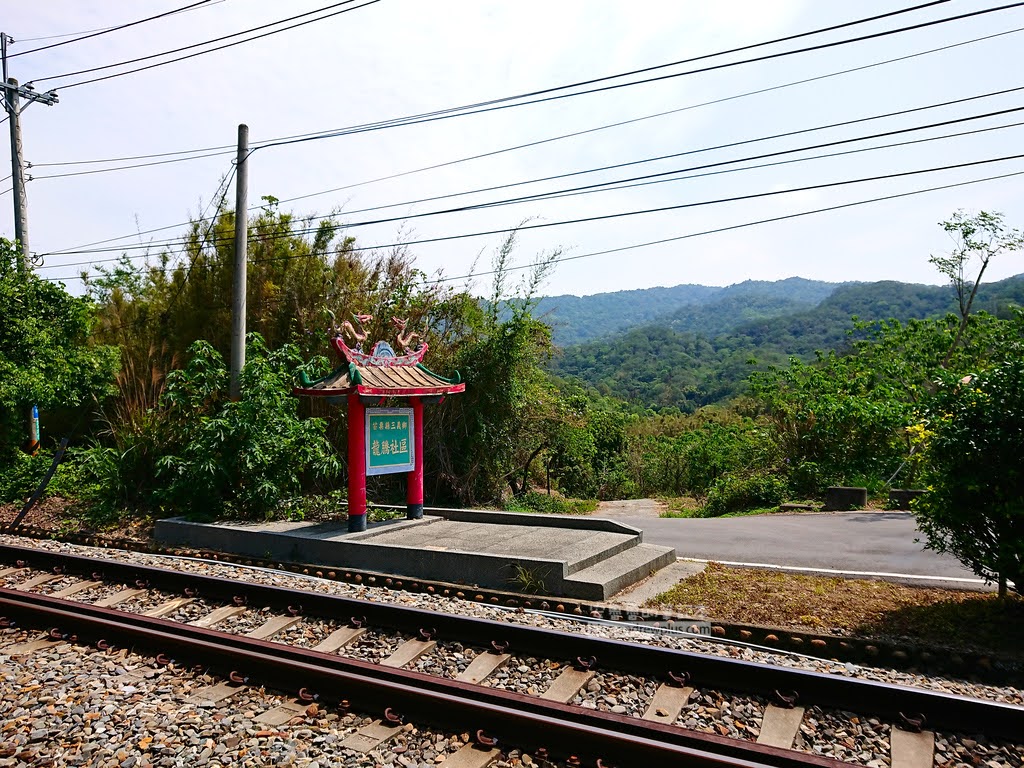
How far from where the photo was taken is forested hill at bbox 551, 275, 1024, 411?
64.4m

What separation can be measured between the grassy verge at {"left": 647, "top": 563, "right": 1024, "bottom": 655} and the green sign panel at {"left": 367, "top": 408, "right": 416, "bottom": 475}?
4.40 metres

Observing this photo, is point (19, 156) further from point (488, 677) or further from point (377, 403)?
point (488, 677)

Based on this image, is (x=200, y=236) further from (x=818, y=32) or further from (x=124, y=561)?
Result: (x=818, y=32)

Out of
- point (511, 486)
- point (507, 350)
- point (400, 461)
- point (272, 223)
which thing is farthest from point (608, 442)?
point (400, 461)

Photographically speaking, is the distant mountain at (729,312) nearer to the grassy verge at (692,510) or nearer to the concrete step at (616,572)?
the grassy verge at (692,510)

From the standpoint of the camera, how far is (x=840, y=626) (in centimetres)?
615

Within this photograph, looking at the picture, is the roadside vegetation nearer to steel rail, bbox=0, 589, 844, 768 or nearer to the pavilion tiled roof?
the pavilion tiled roof

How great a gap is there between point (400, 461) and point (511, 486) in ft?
21.9

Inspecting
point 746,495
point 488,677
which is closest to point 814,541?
point 746,495

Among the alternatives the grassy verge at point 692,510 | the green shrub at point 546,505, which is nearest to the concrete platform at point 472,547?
the green shrub at point 546,505

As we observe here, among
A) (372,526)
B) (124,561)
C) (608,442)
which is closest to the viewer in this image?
(124,561)

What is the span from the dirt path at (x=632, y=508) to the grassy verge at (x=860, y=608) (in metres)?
7.05

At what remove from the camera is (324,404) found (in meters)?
13.9

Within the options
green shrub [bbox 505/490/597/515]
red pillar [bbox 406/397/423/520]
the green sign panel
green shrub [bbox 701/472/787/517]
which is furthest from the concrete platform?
green shrub [bbox 701/472/787/517]
